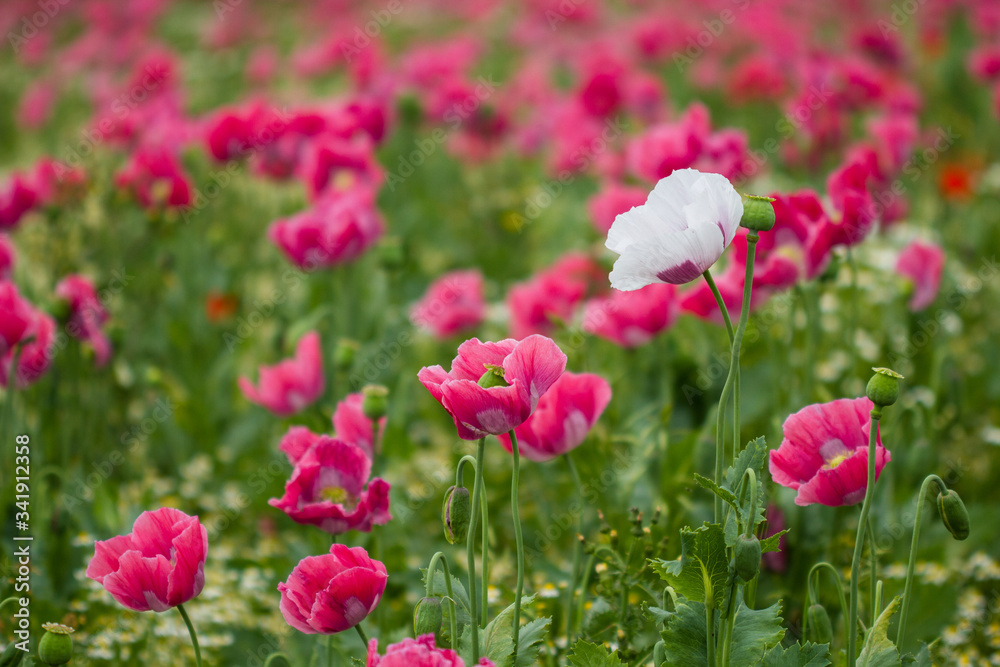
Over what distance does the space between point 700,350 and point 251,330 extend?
1.68 m

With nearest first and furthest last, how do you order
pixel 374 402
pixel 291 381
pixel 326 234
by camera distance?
1. pixel 374 402
2. pixel 291 381
3. pixel 326 234

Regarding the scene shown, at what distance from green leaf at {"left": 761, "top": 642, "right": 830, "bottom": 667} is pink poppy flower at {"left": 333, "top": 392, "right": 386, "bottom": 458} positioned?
813 millimetres

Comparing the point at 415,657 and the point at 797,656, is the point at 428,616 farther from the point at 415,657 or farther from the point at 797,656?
the point at 797,656

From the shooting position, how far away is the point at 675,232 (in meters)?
1.21

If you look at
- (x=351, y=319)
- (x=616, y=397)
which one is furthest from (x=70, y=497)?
(x=616, y=397)

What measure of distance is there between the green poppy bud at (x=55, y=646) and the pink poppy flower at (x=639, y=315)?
138 centimetres

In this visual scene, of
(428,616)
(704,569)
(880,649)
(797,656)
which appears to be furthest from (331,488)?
(880,649)

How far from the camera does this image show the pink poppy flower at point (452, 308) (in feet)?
9.75

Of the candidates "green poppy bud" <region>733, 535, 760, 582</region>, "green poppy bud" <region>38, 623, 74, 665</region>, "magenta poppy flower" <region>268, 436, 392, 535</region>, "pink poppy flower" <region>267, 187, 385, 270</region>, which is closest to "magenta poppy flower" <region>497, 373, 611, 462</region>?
"magenta poppy flower" <region>268, 436, 392, 535</region>

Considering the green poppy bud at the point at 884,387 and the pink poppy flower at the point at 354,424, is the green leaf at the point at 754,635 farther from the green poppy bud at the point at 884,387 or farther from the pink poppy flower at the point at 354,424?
the pink poppy flower at the point at 354,424

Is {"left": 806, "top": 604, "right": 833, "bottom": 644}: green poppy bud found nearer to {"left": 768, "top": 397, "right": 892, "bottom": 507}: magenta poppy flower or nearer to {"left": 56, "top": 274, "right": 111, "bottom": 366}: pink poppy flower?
{"left": 768, "top": 397, "right": 892, "bottom": 507}: magenta poppy flower

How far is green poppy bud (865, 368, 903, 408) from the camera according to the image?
3.80 ft

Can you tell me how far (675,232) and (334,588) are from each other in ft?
2.24

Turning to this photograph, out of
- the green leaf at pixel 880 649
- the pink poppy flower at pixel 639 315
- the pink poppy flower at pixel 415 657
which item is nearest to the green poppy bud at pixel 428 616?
the pink poppy flower at pixel 415 657
